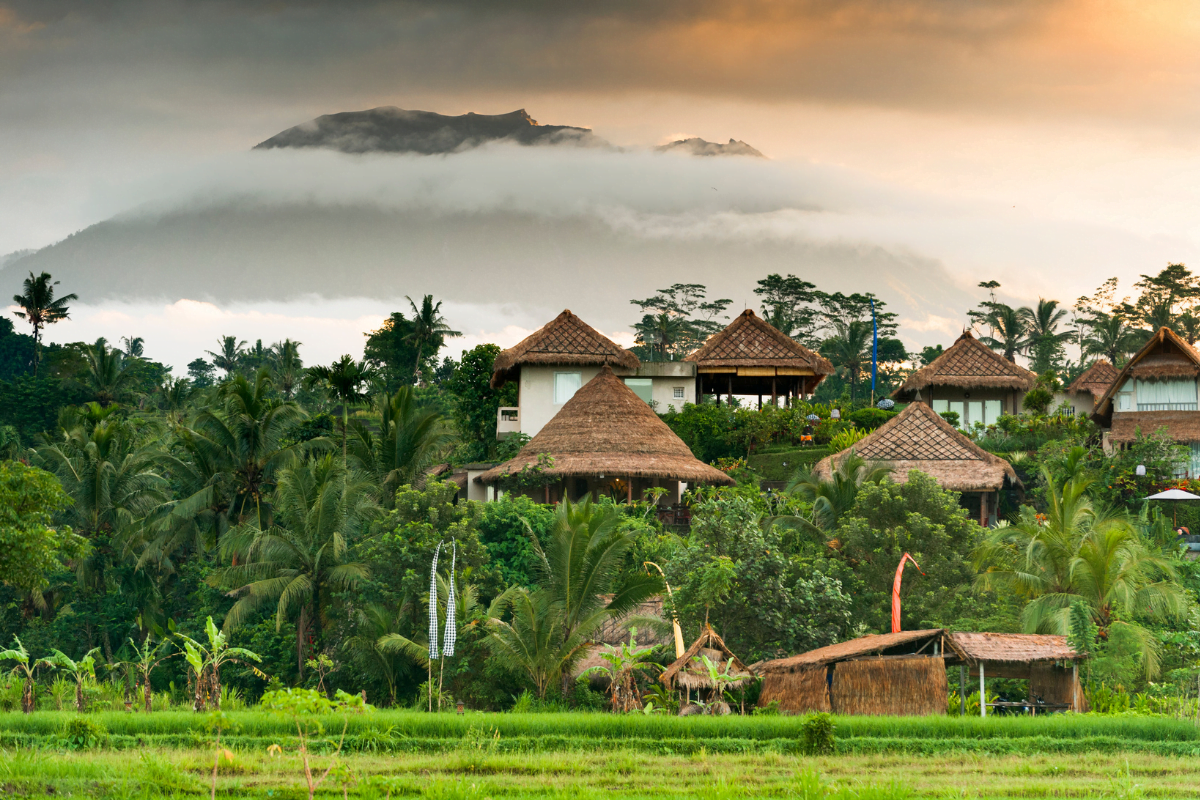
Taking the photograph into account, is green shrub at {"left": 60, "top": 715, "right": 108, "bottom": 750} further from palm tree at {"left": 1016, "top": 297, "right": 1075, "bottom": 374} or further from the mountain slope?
the mountain slope

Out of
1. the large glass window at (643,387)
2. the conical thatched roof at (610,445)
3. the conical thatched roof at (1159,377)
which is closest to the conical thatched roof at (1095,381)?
the conical thatched roof at (1159,377)

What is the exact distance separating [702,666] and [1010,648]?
4.10m

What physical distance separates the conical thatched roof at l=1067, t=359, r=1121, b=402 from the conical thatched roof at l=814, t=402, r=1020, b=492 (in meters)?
15.1

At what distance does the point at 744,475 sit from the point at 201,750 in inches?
617

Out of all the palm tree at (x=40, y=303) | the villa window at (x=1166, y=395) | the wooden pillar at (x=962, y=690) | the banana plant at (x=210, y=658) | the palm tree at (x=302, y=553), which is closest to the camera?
the banana plant at (x=210, y=658)

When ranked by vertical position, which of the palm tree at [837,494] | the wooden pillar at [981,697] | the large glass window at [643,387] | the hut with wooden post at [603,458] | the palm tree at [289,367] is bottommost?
the wooden pillar at [981,697]

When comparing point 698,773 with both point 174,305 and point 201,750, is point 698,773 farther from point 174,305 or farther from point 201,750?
point 174,305

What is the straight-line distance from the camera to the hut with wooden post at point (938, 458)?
953 inches

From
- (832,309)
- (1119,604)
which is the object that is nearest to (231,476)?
(1119,604)

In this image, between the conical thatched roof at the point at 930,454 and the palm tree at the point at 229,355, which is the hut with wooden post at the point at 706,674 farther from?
the palm tree at the point at 229,355

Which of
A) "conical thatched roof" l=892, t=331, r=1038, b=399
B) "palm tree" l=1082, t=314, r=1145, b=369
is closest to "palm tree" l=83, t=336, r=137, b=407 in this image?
"conical thatched roof" l=892, t=331, r=1038, b=399

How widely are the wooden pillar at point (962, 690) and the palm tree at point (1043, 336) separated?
3808 centimetres

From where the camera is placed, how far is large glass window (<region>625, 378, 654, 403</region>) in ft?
102

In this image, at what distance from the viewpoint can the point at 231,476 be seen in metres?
26.7
